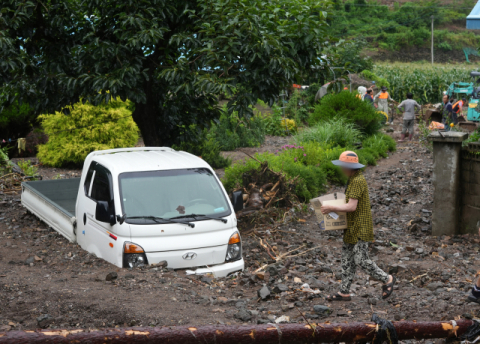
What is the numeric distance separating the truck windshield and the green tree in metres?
1.44

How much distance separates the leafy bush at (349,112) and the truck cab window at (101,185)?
36.0 feet

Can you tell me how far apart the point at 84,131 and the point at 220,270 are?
966 cm

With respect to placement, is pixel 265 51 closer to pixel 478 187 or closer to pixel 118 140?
pixel 478 187

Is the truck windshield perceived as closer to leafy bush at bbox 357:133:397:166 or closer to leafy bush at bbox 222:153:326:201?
leafy bush at bbox 222:153:326:201

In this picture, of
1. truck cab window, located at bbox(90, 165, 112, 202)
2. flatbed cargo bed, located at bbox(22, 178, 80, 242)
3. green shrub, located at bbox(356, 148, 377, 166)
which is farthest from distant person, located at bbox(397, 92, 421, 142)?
truck cab window, located at bbox(90, 165, 112, 202)

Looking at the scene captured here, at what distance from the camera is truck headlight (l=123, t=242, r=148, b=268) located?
5.77 m

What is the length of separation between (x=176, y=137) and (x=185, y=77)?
2.23 metres

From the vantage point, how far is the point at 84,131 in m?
14.4

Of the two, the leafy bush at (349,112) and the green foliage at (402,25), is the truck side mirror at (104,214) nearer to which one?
the leafy bush at (349,112)

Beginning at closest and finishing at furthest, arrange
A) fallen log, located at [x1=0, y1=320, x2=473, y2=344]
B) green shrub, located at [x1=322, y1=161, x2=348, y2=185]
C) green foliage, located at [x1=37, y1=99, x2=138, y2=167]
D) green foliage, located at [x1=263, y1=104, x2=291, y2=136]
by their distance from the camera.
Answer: fallen log, located at [x1=0, y1=320, x2=473, y2=344] < green shrub, located at [x1=322, y1=161, x2=348, y2=185] < green foliage, located at [x1=37, y1=99, x2=138, y2=167] < green foliage, located at [x1=263, y1=104, x2=291, y2=136]

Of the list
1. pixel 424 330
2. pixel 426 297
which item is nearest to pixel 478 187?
pixel 426 297

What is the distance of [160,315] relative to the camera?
181 inches

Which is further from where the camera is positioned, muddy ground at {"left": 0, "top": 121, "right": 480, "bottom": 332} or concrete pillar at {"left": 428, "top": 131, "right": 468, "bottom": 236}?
concrete pillar at {"left": 428, "top": 131, "right": 468, "bottom": 236}

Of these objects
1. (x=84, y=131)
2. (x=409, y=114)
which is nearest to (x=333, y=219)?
(x=84, y=131)
